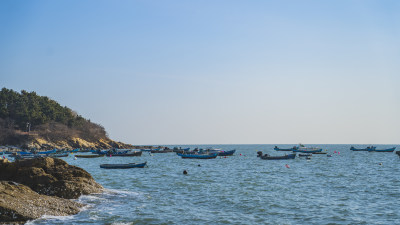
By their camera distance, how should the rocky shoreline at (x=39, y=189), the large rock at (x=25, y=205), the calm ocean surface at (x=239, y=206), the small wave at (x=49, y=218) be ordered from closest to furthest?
1. the large rock at (x=25, y=205)
2. the small wave at (x=49, y=218)
3. the rocky shoreline at (x=39, y=189)
4. the calm ocean surface at (x=239, y=206)

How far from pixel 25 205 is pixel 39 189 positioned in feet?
15.8

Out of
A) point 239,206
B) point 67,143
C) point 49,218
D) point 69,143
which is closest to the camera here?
point 49,218

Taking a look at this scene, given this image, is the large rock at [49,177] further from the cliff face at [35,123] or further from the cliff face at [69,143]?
the cliff face at [35,123]

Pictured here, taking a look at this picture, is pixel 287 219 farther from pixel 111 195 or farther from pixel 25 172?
pixel 25 172

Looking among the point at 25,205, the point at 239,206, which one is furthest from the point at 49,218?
the point at 239,206

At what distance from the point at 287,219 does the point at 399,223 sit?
630 centimetres

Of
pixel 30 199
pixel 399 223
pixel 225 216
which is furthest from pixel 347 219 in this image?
pixel 30 199

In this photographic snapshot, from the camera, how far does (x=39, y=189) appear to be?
23312 millimetres

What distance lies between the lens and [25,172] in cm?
2459

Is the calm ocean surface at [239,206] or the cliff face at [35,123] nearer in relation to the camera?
the calm ocean surface at [239,206]

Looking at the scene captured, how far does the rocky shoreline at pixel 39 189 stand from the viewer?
59.1ft

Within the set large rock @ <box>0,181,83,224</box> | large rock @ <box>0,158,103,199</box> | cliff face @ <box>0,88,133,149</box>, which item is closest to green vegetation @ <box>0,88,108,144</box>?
cliff face @ <box>0,88,133,149</box>

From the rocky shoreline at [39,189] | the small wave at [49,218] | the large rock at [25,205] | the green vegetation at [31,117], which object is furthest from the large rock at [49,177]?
the green vegetation at [31,117]

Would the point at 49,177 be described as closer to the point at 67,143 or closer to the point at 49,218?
the point at 49,218
